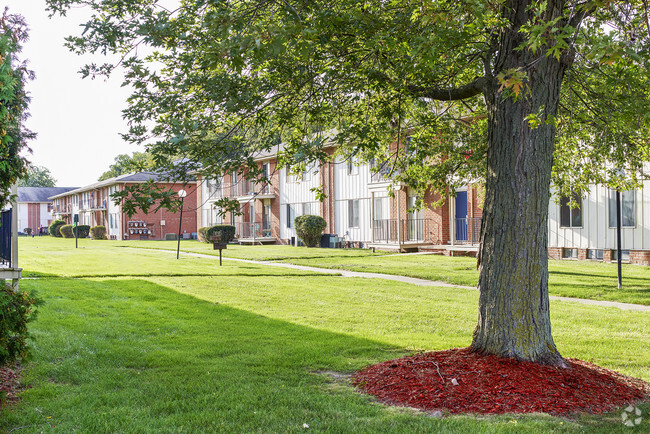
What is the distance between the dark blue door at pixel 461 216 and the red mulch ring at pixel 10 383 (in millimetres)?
19790

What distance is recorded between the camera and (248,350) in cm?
730

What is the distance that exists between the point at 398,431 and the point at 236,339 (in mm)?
3960

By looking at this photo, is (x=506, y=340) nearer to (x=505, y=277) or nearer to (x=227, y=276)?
(x=505, y=277)

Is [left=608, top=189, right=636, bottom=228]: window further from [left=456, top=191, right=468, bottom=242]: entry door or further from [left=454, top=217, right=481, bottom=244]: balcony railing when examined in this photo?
[left=456, top=191, right=468, bottom=242]: entry door

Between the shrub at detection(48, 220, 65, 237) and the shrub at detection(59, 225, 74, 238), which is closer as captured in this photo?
the shrub at detection(59, 225, 74, 238)

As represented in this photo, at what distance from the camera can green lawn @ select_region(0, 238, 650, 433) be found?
185 inches

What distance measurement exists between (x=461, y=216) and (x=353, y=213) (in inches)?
287

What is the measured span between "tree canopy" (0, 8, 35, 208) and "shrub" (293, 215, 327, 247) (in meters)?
25.1

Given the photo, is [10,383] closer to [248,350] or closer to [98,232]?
[248,350]

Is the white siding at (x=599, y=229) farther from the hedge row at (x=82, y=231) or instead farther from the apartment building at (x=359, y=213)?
the hedge row at (x=82, y=231)

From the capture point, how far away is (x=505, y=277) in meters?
5.80

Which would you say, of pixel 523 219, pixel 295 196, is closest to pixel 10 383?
pixel 523 219

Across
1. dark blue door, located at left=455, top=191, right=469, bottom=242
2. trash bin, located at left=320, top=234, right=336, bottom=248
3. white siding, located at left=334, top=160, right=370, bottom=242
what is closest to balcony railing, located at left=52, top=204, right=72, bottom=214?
trash bin, located at left=320, top=234, right=336, bottom=248

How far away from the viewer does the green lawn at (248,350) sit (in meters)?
4.69
